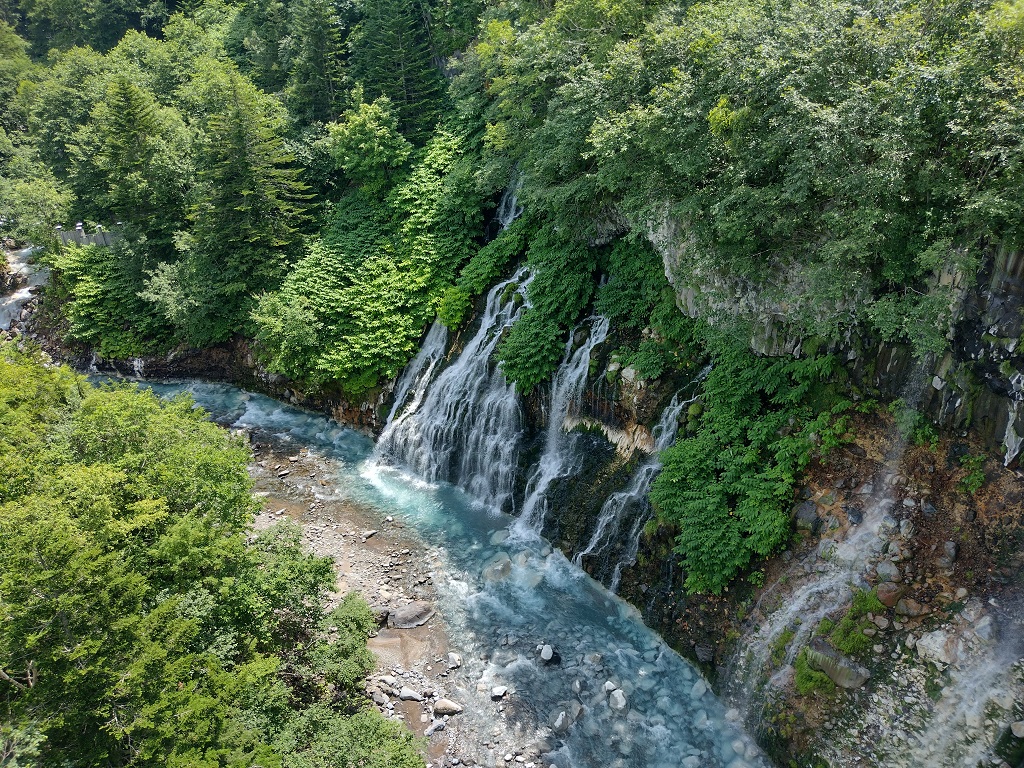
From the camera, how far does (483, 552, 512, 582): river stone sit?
663 inches

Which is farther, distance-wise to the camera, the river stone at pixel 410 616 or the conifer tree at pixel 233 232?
the conifer tree at pixel 233 232

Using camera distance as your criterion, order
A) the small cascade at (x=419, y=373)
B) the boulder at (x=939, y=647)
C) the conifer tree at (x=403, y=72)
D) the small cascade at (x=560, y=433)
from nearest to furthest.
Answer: the boulder at (x=939, y=647)
the small cascade at (x=560, y=433)
the small cascade at (x=419, y=373)
the conifer tree at (x=403, y=72)

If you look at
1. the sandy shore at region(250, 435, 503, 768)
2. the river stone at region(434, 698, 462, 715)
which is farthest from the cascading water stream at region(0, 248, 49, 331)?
the river stone at region(434, 698, 462, 715)

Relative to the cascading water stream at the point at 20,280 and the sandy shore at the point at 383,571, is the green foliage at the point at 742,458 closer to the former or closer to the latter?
the sandy shore at the point at 383,571

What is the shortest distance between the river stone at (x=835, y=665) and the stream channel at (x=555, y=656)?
2.16m

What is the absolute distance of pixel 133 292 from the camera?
29.2 m

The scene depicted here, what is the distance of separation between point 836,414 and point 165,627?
13.5 metres

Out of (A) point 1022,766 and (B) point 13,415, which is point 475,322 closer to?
(B) point 13,415

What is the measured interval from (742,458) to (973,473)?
13.6ft

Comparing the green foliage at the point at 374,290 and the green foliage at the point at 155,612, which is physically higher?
the green foliage at the point at 374,290

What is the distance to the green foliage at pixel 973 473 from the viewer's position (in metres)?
11.2

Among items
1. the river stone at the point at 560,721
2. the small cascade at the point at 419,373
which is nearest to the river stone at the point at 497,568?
the river stone at the point at 560,721

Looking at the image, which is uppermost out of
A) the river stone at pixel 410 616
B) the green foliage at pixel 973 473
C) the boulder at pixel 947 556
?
the green foliage at pixel 973 473

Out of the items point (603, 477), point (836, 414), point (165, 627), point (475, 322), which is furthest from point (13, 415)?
point (836, 414)
